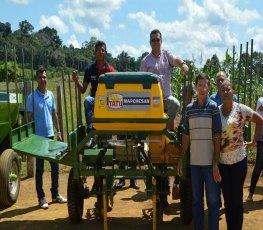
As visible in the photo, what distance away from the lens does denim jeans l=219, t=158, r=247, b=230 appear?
13.9 ft

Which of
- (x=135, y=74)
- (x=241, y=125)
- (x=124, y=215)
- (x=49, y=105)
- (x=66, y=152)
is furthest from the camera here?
(x=49, y=105)

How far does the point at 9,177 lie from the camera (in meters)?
6.16

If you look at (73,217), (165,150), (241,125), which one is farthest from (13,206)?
(241,125)

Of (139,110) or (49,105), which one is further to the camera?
(49,105)

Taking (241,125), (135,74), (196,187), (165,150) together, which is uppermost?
(135,74)

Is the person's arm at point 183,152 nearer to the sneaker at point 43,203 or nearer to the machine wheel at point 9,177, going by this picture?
the sneaker at point 43,203

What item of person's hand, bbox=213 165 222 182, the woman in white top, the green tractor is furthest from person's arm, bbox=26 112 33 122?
person's hand, bbox=213 165 222 182

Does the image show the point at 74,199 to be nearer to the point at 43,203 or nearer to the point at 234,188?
the point at 43,203

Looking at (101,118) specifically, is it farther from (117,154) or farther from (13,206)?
(13,206)

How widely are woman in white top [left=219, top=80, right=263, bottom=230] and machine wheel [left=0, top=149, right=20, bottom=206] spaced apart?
3182mm

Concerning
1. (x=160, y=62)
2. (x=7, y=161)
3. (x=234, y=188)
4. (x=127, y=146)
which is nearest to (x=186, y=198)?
(x=234, y=188)

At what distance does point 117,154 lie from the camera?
4.73 m

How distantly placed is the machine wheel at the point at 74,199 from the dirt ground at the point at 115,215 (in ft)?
0.45

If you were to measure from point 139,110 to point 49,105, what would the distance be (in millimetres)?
2398
